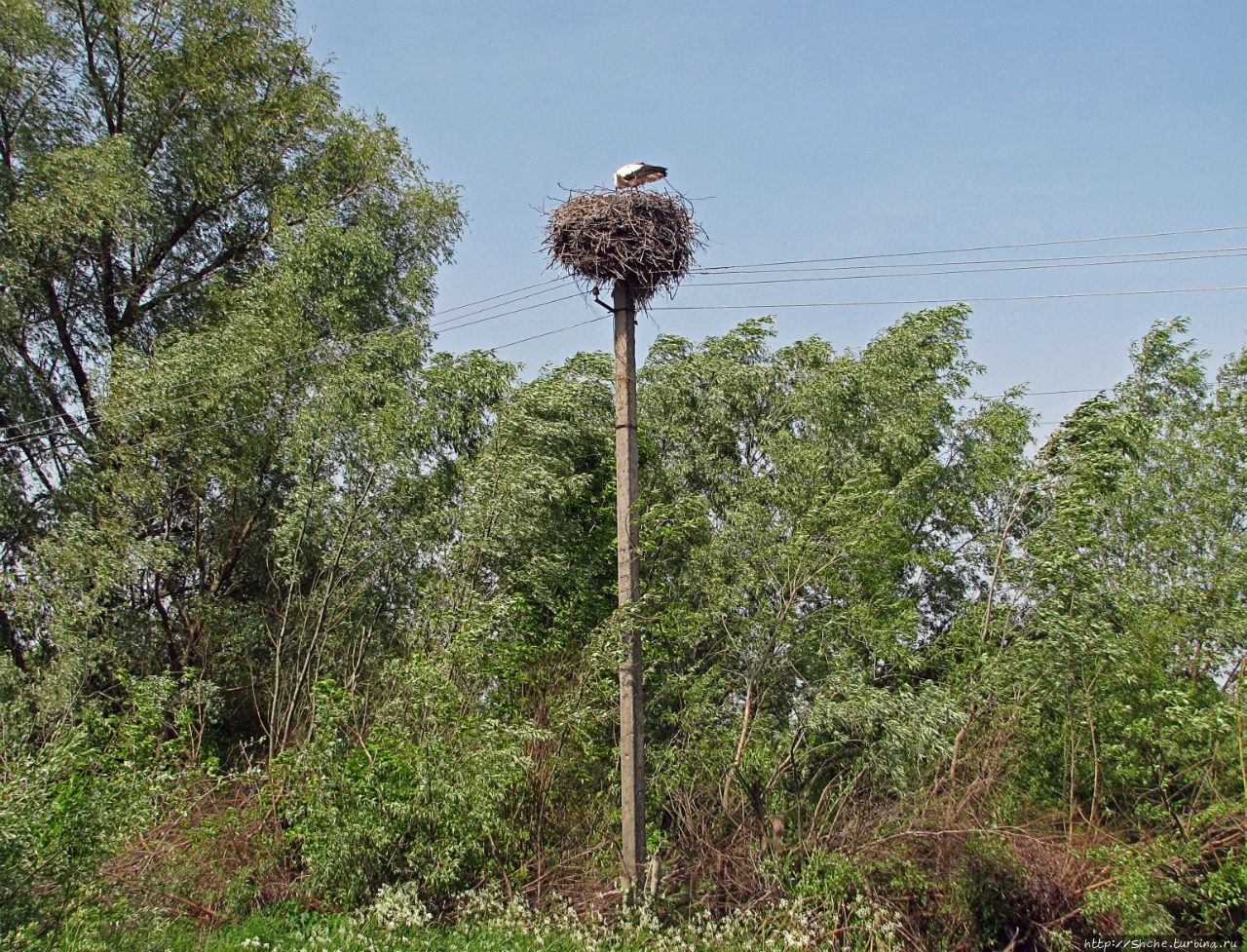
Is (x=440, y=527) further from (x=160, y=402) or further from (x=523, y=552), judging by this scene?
(x=160, y=402)

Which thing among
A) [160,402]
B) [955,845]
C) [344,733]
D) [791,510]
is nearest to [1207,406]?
[791,510]

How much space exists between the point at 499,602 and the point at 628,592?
4.48 ft

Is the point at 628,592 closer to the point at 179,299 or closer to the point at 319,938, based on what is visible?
the point at 319,938

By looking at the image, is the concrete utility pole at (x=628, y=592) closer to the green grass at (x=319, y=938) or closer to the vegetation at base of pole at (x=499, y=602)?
the vegetation at base of pole at (x=499, y=602)

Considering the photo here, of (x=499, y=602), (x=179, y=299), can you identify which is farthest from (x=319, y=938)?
(x=179, y=299)

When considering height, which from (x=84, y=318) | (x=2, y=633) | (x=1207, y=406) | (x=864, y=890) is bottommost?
(x=864, y=890)

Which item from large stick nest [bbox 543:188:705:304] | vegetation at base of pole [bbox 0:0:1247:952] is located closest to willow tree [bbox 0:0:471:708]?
vegetation at base of pole [bbox 0:0:1247:952]

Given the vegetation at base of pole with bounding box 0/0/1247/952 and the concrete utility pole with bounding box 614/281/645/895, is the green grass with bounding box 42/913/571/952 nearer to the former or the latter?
the vegetation at base of pole with bounding box 0/0/1247/952

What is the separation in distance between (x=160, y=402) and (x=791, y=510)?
28.2 ft

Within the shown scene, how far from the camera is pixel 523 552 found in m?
12.1

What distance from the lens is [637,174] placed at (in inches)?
411

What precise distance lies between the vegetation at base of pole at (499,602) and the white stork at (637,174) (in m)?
3.36

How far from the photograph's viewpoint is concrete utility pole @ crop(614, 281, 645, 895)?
9.20m

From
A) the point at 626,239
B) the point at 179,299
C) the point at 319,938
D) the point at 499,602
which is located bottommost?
the point at 319,938
